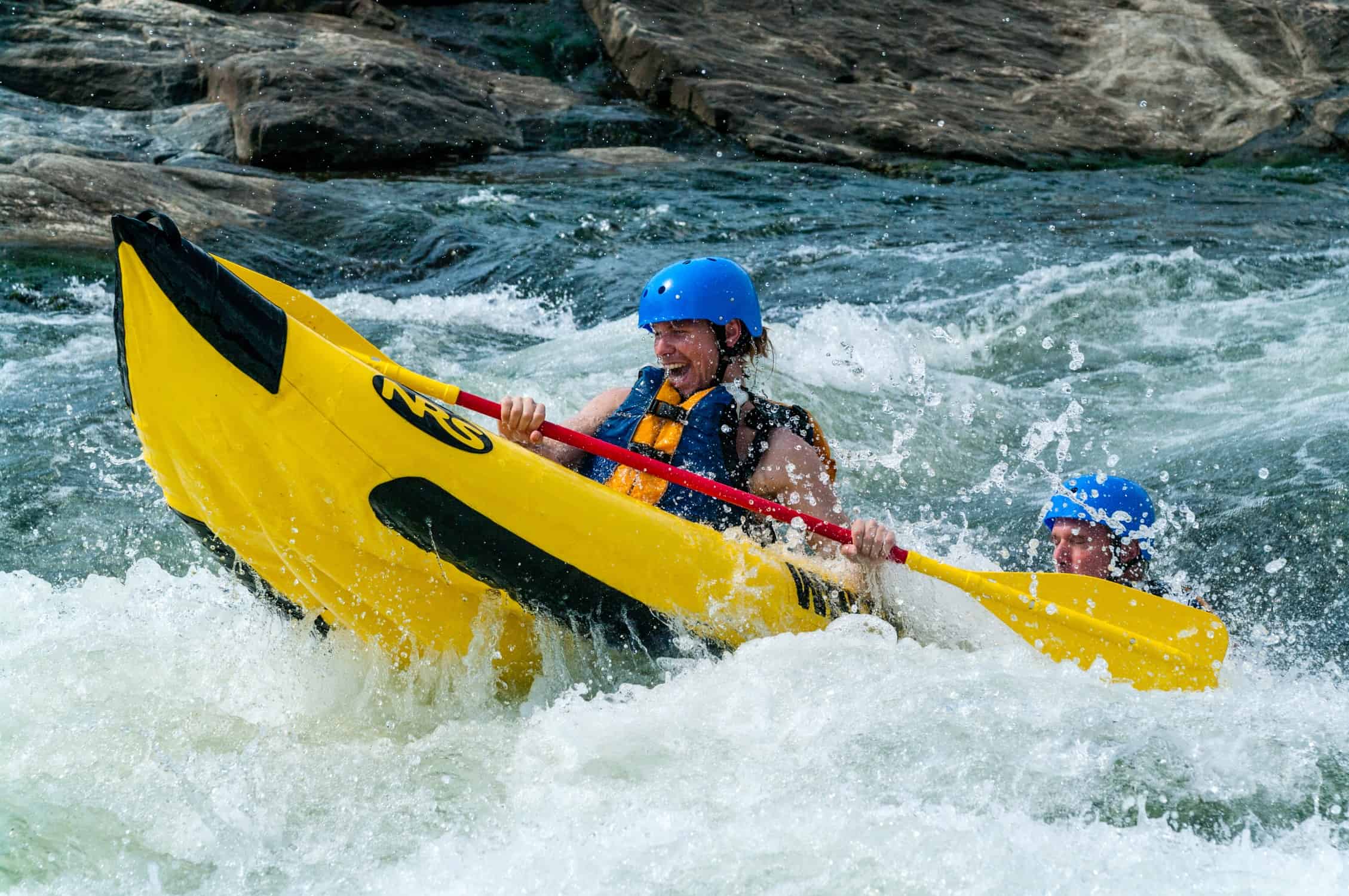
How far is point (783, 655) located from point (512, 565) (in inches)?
30.4

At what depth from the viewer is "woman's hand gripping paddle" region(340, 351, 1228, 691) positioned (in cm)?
390

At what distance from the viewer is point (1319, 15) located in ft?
49.8

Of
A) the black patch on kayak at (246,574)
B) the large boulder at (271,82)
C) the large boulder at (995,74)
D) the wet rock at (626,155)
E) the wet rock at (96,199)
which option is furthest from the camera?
the large boulder at (995,74)

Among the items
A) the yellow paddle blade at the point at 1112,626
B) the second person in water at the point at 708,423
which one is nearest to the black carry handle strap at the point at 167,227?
the second person in water at the point at 708,423

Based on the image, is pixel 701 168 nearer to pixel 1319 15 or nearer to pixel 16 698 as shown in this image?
pixel 1319 15

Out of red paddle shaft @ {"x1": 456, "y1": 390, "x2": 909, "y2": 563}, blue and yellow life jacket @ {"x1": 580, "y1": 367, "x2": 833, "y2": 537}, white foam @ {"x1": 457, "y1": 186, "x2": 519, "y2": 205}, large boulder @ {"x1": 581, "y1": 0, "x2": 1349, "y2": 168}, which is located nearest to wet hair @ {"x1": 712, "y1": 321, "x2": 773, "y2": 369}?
blue and yellow life jacket @ {"x1": 580, "y1": 367, "x2": 833, "y2": 537}

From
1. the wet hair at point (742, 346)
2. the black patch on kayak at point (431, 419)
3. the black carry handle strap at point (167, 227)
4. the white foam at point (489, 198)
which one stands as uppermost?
the black carry handle strap at point (167, 227)

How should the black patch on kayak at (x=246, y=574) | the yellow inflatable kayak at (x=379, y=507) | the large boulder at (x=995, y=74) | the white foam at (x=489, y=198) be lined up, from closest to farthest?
the yellow inflatable kayak at (x=379, y=507), the black patch on kayak at (x=246, y=574), the white foam at (x=489, y=198), the large boulder at (x=995, y=74)

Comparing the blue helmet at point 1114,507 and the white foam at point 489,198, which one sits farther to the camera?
the white foam at point 489,198

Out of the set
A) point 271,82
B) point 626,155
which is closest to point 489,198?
point 626,155

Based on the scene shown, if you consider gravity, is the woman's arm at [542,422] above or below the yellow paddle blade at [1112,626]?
above

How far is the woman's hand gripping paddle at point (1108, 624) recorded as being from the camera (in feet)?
12.8

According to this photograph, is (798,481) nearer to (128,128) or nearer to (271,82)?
(271,82)

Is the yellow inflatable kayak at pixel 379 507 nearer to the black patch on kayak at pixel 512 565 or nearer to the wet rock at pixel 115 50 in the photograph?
the black patch on kayak at pixel 512 565
